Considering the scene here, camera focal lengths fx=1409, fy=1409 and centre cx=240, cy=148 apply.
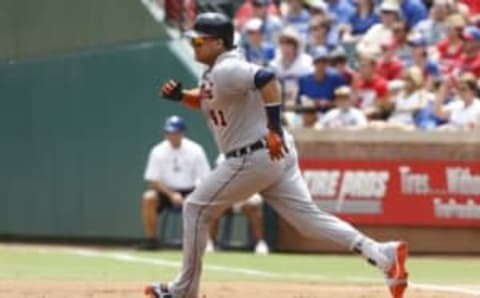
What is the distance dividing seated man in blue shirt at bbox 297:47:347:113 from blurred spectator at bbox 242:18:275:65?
0.69 meters

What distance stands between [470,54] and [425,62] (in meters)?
0.48

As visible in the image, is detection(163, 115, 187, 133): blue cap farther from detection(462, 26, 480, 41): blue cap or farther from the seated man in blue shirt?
detection(462, 26, 480, 41): blue cap

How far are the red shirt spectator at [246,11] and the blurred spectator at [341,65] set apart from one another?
75.6 inches

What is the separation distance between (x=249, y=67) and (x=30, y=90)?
8880mm

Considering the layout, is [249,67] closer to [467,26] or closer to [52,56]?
[467,26]

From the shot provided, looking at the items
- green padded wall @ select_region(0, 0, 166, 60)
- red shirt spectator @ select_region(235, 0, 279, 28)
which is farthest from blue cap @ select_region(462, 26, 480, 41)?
green padded wall @ select_region(0, 0, 166, 60)

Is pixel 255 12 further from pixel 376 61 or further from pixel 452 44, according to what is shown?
pixel 452 44

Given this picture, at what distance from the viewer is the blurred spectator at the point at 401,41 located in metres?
15.4

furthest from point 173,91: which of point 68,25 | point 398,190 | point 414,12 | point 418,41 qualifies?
point 68,25

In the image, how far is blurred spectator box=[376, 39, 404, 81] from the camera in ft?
49.7

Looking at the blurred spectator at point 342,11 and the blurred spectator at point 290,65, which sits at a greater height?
the blurred spectator at point 342,11

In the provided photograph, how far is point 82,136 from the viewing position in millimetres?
16234

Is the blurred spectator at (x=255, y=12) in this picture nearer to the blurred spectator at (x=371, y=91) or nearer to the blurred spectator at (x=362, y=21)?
the blurred spectator at (x=362, y=21)

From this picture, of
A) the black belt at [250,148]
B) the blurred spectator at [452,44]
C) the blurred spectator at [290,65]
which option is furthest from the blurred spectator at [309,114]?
the black belt at [250,148]
